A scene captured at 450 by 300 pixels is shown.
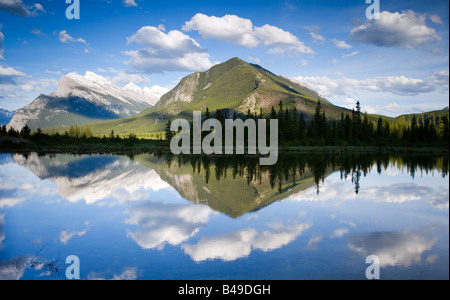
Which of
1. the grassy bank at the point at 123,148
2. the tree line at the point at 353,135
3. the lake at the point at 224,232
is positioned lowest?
the lake at the point at 224,232

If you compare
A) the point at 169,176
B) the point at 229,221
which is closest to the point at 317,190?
the point at 229,221

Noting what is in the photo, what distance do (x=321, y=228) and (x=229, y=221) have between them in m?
3.77

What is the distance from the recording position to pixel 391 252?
32.6 feet

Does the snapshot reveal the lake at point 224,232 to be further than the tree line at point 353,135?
No

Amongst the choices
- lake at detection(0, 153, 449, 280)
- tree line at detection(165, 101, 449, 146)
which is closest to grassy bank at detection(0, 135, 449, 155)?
tree line at detection(165, 101, 449, 146)

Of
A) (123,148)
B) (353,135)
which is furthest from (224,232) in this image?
(353,135)

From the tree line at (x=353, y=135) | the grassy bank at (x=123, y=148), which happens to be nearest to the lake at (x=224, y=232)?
the grassy bank at (x=123, y=148)

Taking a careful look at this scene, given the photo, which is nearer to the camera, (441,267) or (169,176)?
(441,267)

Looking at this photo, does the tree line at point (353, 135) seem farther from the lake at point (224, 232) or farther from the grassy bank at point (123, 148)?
the lake at point (224, 232)

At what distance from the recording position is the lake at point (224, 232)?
8641mm

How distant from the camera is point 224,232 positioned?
468 inches

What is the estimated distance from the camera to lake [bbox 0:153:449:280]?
8641 mm

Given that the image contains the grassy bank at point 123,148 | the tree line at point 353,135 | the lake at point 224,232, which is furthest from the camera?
the tree line at point 353,135
